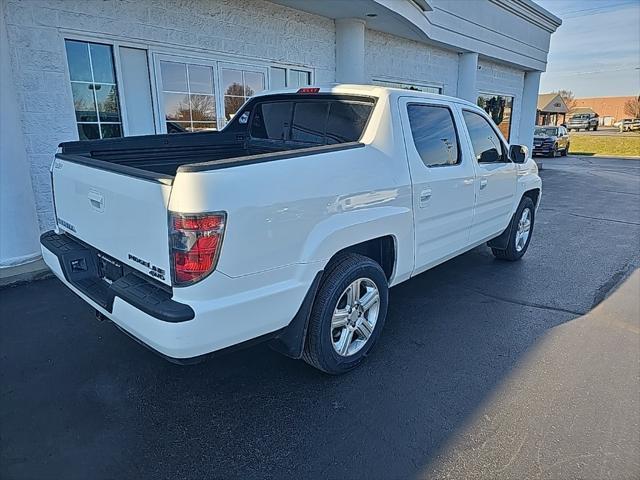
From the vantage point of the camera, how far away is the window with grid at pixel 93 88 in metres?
5.54

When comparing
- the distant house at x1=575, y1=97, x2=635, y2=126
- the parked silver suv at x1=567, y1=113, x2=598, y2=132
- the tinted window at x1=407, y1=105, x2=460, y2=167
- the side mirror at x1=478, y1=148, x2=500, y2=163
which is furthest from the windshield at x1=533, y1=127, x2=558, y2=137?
the distant house at x1=575, y1=97, x2=635, y2=126

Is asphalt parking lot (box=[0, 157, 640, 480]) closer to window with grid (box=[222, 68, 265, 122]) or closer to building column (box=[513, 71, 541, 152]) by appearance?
window with grid (box=[222, 68, 265, 122])

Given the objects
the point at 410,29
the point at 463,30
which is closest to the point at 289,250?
the point at 410,29

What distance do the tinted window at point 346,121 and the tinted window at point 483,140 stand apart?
1450 mm

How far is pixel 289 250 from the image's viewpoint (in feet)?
8.31

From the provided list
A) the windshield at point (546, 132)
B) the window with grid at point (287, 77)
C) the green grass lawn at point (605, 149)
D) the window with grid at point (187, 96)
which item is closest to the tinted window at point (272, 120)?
the window with grid at point (187, 96)

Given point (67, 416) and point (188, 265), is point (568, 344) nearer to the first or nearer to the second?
point (188, 265)

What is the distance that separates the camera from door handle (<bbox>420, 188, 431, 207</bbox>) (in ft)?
11.6

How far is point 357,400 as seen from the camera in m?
2.96

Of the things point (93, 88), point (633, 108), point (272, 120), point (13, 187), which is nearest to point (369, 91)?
point (272, 120)

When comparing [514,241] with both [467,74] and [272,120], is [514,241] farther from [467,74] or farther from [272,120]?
[467,74]

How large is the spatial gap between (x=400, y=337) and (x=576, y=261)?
3571 mm

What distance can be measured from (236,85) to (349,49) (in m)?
2.78

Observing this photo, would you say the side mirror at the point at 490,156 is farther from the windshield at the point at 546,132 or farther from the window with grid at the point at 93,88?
the windshield at the point at 546,132
